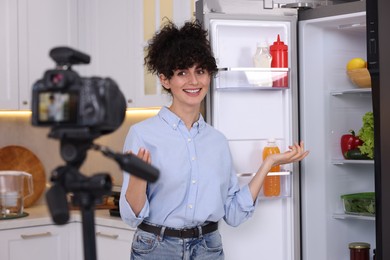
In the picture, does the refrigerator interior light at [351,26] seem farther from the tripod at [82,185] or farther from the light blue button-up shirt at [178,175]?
the tripod at [82,185]

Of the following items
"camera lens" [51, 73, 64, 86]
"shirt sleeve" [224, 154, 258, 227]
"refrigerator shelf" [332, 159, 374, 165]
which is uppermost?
"camera lens" [51, 73, 64, 86]

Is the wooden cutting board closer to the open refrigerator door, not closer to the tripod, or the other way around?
the open refrigerator door

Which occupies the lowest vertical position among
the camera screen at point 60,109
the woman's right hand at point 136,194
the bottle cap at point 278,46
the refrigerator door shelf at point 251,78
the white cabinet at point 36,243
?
the white cabinet at point 36,243

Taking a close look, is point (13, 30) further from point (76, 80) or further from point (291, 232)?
point (76, 80)

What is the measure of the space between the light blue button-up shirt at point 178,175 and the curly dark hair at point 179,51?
149 millimetres

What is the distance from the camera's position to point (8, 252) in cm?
349

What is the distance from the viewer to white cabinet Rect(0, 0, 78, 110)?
366 centimetres

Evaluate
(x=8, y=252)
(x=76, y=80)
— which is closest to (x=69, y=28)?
(x=8, y=252)

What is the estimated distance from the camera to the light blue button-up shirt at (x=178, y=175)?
2258mm

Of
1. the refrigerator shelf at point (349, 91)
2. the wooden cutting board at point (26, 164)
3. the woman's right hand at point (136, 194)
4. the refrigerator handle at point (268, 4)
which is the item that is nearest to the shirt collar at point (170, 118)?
the woman's right hand at point (136, 194)

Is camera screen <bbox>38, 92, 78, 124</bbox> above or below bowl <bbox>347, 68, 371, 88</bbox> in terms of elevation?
below

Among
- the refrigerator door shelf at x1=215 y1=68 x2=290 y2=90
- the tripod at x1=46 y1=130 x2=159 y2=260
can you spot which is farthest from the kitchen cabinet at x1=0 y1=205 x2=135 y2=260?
the tripod at x1=46 y1=130 x2=159 y2=260

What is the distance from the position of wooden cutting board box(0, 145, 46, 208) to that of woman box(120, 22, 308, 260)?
5.42 feet

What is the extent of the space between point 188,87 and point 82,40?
66.8 inches
